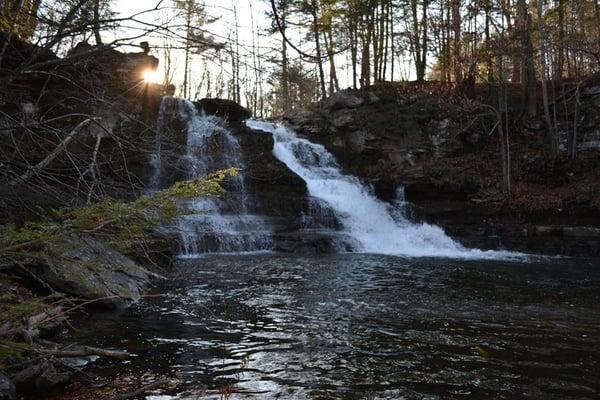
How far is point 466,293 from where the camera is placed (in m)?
8.69

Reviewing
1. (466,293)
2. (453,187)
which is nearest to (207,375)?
(466,293)

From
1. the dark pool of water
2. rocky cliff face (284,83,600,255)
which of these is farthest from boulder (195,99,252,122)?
the dark pool of water

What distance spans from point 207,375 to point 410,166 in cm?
1682

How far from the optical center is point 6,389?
3924 mm

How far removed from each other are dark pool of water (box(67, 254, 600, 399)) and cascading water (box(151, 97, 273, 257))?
412 cm

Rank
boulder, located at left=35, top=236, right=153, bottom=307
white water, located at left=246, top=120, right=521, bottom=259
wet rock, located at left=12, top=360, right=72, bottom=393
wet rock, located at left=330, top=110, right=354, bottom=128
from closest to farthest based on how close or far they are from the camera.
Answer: wet rock, located at left=12, top=360, right=72, bottom=393 < boulder, located at left=35, top=236, right=153, bottom=307 < white water, located at left=246, top=120, right=521, bottom=259 < wet rock, located at left=330, top=110, right=354, bottom=128

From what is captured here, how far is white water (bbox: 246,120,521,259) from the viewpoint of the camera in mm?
15336

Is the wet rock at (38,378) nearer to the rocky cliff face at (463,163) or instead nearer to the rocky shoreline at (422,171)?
the rocky shoreline at (422,171)

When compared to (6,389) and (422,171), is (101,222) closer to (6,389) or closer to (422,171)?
(6,389)

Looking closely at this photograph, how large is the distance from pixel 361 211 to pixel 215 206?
530 centimetres

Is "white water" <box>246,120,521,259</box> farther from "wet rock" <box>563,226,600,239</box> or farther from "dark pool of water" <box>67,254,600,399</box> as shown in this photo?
"dark pool of water" <box>67,254,600,399</box>

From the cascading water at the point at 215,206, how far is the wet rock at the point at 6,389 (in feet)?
25.9

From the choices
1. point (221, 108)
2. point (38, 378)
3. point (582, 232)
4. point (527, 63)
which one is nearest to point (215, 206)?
point (221, 108)

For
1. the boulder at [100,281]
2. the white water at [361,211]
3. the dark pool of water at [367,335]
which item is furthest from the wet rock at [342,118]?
the boulder at [100,281]
